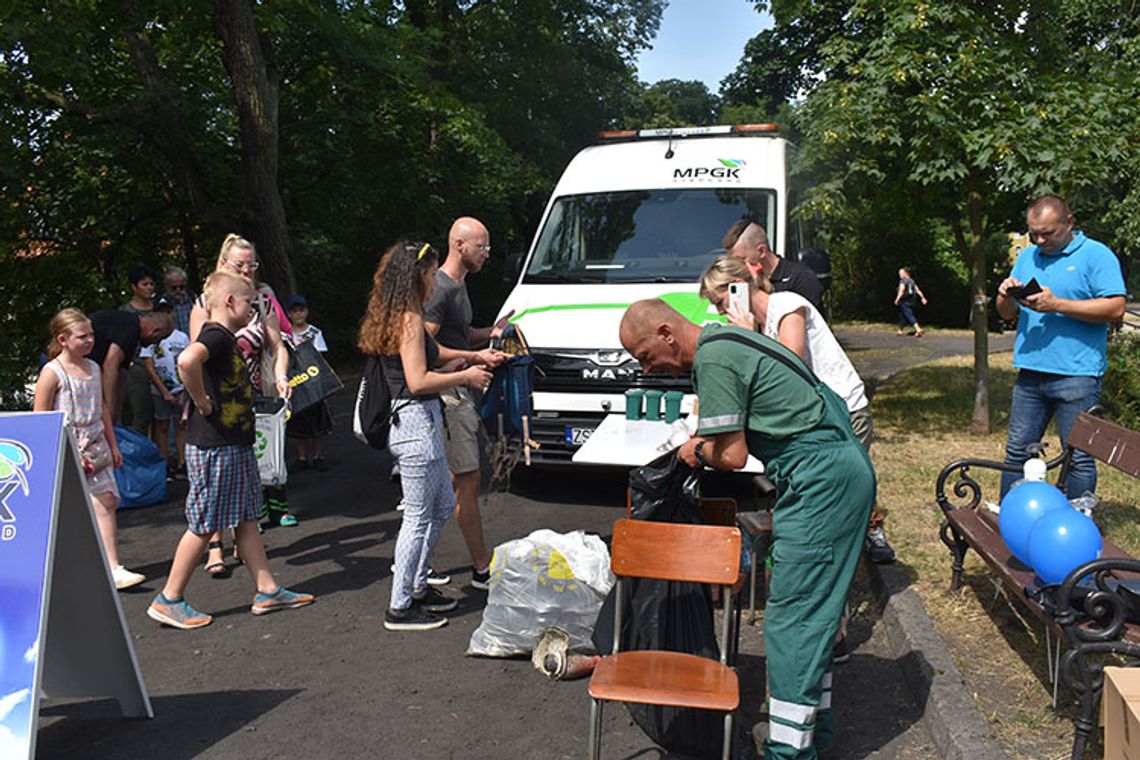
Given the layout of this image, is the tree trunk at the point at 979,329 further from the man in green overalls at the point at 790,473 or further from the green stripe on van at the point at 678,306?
the man in green overalls at the point at 790,473

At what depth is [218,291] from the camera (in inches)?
191

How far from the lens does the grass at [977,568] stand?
372 cm

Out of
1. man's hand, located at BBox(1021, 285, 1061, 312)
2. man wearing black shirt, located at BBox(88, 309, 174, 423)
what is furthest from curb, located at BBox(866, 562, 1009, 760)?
man wearing black shirt, located at BBox(88, 309, 174, 423)

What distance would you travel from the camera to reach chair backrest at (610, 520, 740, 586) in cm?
341

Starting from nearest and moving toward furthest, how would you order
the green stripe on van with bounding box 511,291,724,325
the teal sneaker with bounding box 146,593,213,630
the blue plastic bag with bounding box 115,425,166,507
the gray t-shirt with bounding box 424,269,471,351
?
the teal sneaker with bounding box 146,593,213,630
the gray t-shirt with bounding box 424,269,471,351
the green stripe on van with bounding box 511,291,724,325
the blue plastic bag with bounding box 115,425,166,507

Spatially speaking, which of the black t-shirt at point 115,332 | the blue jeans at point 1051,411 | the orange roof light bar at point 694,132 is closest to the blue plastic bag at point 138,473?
the black t-shirt at point 115,332

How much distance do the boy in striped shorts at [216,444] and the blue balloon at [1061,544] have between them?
372 centimetres

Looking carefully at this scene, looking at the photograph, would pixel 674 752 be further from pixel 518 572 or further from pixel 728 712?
pixel 518 572

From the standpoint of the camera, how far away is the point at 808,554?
3.13 m

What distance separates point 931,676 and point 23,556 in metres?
3.60

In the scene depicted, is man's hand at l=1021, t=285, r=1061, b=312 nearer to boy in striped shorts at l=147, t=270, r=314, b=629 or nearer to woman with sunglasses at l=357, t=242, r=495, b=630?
woman with sunglasses at l=357, t=242, r=495, b=630

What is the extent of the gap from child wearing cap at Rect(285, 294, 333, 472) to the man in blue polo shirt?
519 cm

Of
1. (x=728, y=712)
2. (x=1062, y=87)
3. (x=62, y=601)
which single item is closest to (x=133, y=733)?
(x=62, y=601)

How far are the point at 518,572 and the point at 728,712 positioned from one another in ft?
5.11
